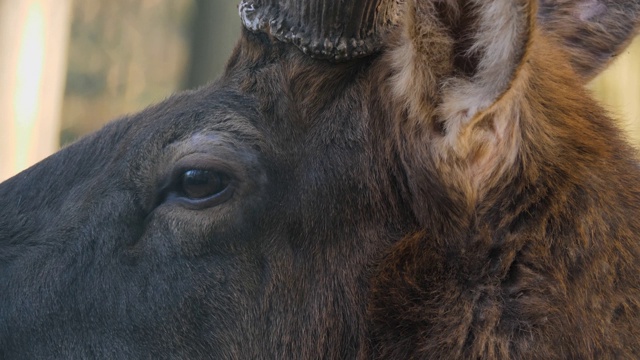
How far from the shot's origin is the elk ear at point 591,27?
13.2 ft

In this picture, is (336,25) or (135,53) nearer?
(336,25)

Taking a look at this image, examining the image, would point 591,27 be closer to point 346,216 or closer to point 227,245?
point 346,216

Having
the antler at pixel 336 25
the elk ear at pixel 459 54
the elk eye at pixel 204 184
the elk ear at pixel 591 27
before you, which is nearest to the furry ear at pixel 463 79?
the elk ear at pixel 459 54

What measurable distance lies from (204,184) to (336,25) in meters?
0.70

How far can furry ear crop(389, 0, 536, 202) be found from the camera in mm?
2834

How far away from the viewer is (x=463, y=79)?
3.00 metres

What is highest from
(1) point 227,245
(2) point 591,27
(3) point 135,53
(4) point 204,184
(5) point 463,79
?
(5) point 463,79

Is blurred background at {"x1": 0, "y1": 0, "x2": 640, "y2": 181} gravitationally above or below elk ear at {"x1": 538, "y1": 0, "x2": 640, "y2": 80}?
below

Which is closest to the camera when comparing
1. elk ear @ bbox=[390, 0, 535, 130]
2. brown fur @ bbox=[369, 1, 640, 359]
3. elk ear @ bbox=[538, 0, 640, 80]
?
elk ear @ bbox=[390, 0, 535, 130]

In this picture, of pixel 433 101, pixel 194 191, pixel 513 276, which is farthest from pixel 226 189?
pixel 513 276

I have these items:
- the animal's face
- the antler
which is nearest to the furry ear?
the antler

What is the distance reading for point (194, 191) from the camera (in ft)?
11.0

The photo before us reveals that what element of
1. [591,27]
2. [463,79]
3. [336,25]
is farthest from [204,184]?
[591,27]

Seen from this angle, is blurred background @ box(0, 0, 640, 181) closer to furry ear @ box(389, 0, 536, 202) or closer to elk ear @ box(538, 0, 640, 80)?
elk ear @ box(538, 0, 640, 80)
